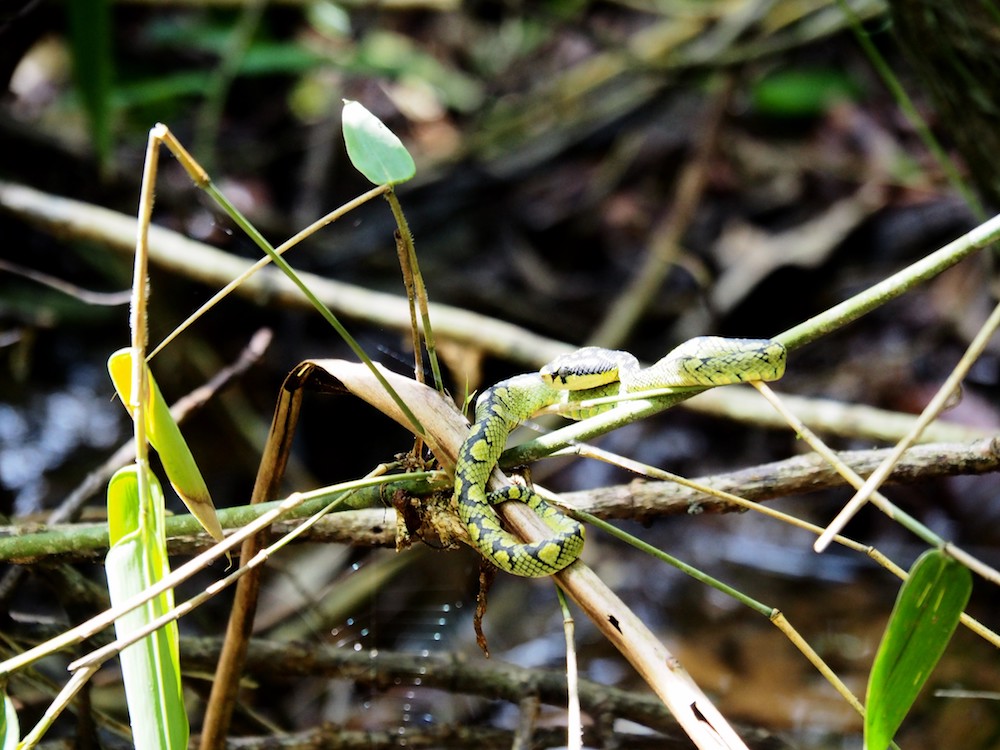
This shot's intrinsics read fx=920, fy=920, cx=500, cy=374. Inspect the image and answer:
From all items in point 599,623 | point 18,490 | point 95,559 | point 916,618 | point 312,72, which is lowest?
point 916,618

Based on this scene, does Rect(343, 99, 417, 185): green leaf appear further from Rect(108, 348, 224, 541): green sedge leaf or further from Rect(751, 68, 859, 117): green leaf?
Rect(751, 68, 859, 117): green leaf

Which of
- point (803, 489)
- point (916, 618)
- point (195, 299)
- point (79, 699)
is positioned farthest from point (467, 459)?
point (195, 299)

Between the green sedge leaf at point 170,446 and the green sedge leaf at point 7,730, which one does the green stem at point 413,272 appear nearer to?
the green sedge leaf at point 170,446

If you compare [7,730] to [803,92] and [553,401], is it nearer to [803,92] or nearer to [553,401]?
[553,401]

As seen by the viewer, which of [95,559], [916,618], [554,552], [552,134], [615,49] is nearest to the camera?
[916,618]

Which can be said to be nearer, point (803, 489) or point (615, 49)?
point (803, 489)

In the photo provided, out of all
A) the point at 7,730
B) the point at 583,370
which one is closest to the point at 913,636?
the point at 583,370

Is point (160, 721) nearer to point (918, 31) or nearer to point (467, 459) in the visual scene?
point (467, 459)
